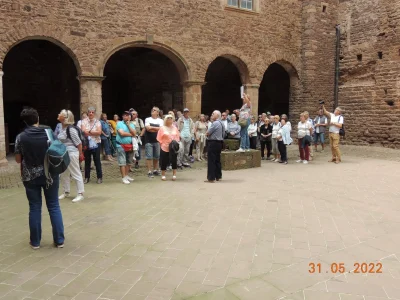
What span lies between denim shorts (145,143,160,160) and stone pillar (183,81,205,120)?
16.3 ft

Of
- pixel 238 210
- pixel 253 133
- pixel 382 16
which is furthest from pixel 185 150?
pixel 382 16

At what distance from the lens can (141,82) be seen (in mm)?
17500

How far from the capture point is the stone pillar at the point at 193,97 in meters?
13.0

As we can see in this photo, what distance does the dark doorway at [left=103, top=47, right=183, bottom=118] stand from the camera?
1669 cm

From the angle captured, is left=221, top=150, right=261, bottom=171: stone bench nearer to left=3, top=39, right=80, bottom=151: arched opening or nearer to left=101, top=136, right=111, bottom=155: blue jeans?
left=101, top=136, right=111, bottom=155: blue jeans

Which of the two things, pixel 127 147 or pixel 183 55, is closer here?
pixel 127 147

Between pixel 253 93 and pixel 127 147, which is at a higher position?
pixel 253 93

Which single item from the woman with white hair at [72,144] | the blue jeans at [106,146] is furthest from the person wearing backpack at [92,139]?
the blue jeans at [106,146]

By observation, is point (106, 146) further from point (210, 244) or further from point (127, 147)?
point (210, 244)

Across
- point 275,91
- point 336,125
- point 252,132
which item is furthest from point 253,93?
point 275,91

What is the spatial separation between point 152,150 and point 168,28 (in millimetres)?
5732

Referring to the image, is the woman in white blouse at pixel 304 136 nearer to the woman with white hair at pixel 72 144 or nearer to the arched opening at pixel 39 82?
the woman with white hair at pixel 72 144

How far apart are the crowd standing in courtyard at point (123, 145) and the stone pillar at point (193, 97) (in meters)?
1.69

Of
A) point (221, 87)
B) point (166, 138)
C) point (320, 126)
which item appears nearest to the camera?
point (166, 138)
